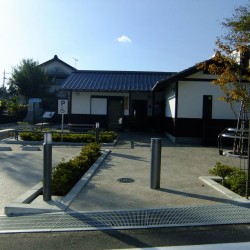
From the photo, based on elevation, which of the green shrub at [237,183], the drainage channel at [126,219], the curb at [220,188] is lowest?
the drainage channel at [126,219]

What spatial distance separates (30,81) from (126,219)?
119 feet

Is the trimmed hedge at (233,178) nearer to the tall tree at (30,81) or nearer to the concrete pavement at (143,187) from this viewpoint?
the concrete pavement at (143,187)

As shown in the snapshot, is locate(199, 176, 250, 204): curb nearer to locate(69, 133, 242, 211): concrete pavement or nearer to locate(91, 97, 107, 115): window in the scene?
locate(69, 133, 242, 211): concrete pavement

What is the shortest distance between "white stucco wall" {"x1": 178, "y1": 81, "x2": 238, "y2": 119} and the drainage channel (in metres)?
12.2

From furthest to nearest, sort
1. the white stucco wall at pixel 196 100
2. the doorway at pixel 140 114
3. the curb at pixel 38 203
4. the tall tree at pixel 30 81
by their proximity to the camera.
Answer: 1. the tall tree at pixel 30 81
2. the doorway at pixel 140 114
3. the white stucco wall at pixel 196 100
4. the curb at pixel 38 203

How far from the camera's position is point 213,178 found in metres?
8.40

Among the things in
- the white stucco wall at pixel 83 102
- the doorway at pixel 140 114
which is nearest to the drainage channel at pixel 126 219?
the white stucco wall at pixel 83 102

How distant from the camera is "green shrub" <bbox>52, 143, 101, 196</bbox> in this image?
22.5 ft

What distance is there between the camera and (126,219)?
5457 millimetres

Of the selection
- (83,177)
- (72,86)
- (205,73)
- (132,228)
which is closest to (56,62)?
(72,86)

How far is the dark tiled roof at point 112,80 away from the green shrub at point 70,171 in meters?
13.3

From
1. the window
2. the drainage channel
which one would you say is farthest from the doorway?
the drainage channel

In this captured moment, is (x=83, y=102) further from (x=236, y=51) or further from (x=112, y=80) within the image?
(x=236, y=51)

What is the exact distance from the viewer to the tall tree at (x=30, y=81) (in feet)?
130
